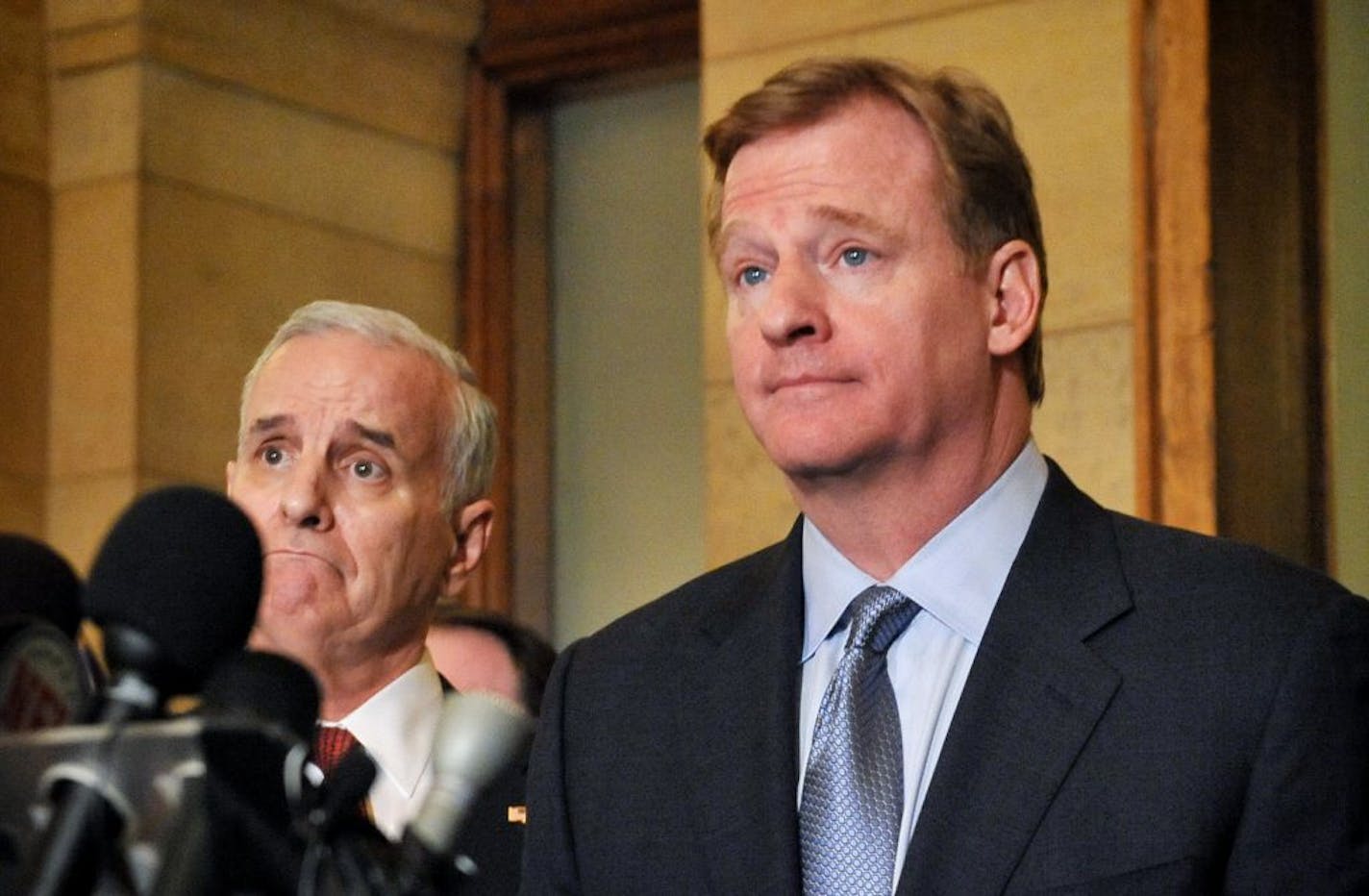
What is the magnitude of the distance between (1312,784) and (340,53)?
533 cm

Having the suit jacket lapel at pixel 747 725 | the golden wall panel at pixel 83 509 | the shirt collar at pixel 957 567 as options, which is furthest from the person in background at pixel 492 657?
the golden wall panel at pixel 83 509

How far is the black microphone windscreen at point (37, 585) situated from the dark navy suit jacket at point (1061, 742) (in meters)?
1.18

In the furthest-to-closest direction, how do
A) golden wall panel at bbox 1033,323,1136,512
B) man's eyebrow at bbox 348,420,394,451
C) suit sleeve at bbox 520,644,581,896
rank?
golden wall panel at bbox 1033,323,1136,512 < man's eyebrow at bbox 348,420,394,451 < suit sleeve at bbox 520,644,581,896

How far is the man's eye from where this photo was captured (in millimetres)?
2990

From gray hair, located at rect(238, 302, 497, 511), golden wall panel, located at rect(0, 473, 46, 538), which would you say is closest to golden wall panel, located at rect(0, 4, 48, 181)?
golden wall panel, located at rect(0, 473, 46, 538)

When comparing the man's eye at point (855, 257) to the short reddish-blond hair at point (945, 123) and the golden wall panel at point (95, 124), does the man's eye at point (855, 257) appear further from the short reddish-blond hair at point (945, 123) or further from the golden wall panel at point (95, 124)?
the golden wall panel at point (95, 124)

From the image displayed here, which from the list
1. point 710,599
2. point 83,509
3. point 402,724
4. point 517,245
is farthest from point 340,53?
point 710,599

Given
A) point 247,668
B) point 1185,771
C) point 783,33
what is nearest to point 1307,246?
point 783,33

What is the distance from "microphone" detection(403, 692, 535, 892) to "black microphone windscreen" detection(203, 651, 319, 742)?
106mm

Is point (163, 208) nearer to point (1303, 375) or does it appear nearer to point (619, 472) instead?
point (619, 472)

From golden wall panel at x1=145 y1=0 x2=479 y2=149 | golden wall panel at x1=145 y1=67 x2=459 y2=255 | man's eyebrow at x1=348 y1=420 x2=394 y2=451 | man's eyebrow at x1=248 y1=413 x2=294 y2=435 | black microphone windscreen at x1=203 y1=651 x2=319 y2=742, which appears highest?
golden wall panel at x1=145 y1=0 x2=479 y2=149

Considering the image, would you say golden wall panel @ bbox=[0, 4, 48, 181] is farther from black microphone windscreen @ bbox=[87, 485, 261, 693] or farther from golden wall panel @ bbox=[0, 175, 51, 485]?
Answer: black microphone windscreen @ bbox=[87, 485, 261, 693]

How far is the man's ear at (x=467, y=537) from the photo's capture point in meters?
3.80

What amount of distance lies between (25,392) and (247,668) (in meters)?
5.31
